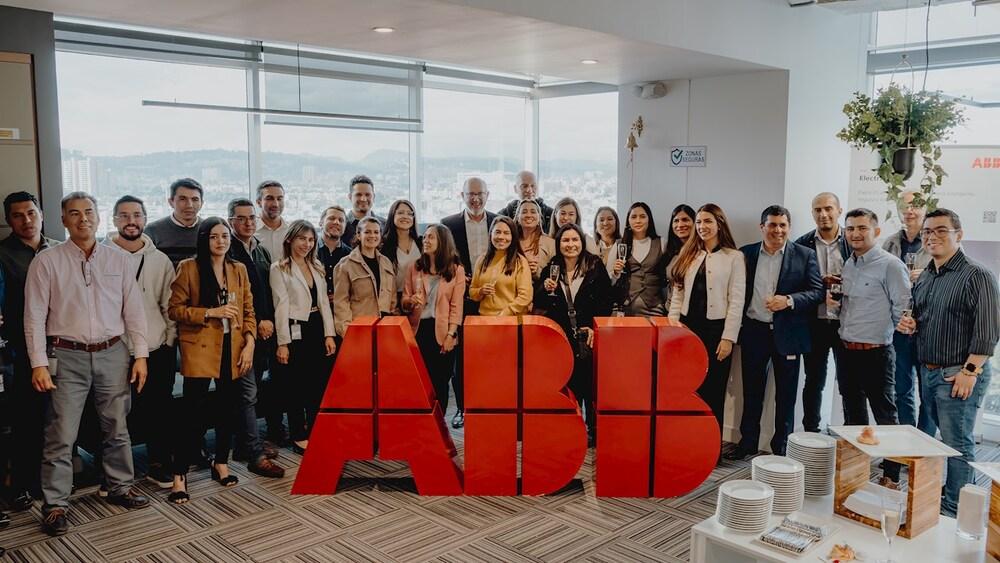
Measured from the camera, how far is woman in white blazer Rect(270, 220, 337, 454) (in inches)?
193

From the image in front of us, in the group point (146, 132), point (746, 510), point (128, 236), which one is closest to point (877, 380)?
point (746, 510)

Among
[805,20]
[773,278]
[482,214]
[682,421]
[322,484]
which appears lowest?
[322,484]

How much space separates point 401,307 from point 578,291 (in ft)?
4.11

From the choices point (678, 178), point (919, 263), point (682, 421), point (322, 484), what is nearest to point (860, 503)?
point (682, 421)

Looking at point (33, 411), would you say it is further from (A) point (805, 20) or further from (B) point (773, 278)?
(A) point (805, 20)

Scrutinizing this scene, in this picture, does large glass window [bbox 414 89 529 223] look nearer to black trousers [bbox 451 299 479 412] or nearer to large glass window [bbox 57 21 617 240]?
large glass window [bbox 57 21 617 240]

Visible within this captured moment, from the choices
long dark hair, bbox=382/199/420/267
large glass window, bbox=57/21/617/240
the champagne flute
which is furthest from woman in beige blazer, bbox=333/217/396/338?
large glass window, bbox=57/21/617/240

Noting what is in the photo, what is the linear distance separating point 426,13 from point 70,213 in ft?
7.06

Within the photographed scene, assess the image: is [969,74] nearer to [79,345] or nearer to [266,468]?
[266,468]

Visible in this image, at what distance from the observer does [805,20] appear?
18.4 ft

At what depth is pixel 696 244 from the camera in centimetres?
516

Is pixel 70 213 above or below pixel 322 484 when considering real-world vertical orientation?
above

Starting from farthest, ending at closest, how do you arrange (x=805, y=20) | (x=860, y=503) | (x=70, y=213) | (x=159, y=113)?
(x=159, y=113) → (x=805, y=20) → (x=70, y=213) → (x=860, y=503)

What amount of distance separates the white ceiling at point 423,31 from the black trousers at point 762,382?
1.92m
